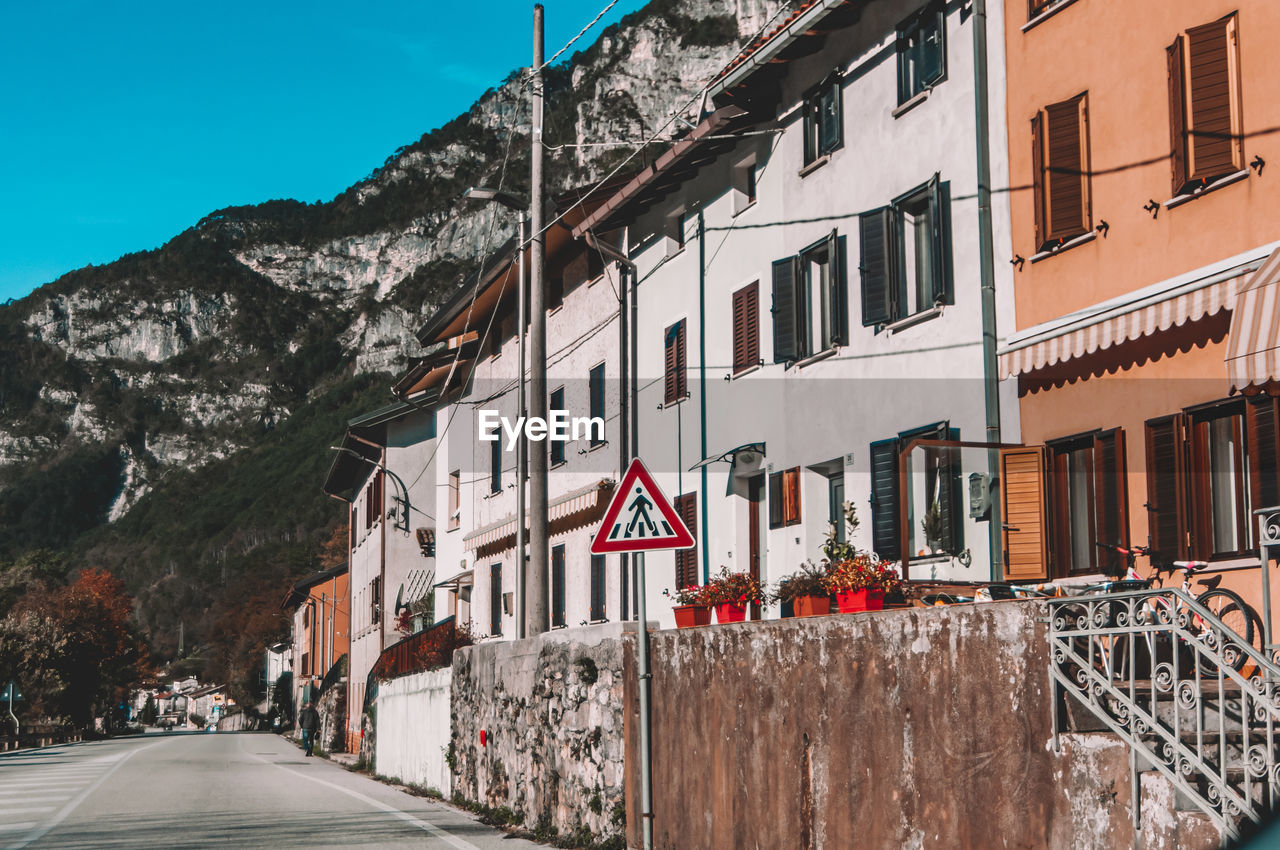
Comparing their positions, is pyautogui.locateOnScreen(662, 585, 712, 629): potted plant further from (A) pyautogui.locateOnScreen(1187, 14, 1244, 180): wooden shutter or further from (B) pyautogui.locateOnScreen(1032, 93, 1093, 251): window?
(A) pyautogui.locateOnScreen(1187, 14, 1244, 180): wooden shutter

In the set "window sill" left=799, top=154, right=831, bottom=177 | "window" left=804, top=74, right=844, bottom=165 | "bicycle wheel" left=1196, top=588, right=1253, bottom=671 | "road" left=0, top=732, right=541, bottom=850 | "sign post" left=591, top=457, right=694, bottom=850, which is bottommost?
"road" left=0, top=732, right=541, bottom=850

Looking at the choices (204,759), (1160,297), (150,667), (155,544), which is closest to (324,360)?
(155,544)

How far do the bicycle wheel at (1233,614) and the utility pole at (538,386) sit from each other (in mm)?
7713

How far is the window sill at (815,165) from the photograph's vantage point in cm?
1770

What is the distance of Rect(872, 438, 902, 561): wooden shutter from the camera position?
15633 millimetres

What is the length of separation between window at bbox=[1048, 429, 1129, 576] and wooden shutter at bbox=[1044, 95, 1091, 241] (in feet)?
6.57

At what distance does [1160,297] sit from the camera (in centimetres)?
1057

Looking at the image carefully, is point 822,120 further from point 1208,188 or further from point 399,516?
point 399,516

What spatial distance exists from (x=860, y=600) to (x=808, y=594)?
67cm

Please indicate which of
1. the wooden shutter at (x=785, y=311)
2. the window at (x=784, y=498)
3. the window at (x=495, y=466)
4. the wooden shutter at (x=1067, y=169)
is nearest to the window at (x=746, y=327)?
the wooden shutter at (x=785, y=311)

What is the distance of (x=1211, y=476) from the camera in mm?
11289

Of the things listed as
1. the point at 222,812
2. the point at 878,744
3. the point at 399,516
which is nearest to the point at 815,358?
the point at 222,812

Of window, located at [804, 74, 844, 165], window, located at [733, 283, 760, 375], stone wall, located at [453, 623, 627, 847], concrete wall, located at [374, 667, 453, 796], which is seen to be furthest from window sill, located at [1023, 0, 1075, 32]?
concrete wall, located at [374, 667, 453, 796]

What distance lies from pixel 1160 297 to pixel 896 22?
709 centimetres
